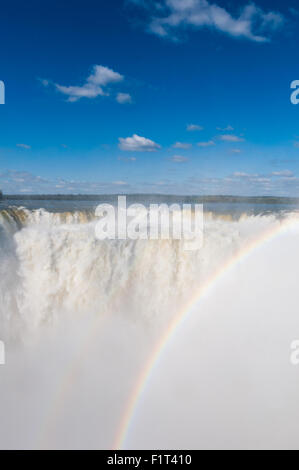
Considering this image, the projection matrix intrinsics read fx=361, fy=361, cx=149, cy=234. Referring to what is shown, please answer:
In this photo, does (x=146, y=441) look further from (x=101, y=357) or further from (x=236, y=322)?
(x=236, y=322)

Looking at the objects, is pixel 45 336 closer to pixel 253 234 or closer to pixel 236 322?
pixel 236 322

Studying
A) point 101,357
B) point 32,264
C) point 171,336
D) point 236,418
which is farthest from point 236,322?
point 32,264

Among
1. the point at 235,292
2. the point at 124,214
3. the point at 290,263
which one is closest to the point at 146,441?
the point at 235,292

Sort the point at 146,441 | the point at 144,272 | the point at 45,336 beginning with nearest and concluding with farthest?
the point at 146,441, the point at 45,336, the point at 144,272

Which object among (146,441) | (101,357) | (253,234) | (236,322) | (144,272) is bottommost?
(146,441)

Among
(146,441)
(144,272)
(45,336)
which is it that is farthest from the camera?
(144,272)

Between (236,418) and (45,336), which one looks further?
(45,336)

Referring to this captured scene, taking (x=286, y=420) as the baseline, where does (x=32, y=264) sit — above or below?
above
